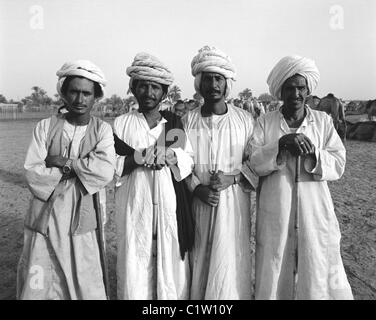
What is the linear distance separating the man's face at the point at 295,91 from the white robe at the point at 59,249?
1.50m

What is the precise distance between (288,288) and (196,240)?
2.77 feet

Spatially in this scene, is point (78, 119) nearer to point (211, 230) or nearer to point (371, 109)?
point (211, 230)

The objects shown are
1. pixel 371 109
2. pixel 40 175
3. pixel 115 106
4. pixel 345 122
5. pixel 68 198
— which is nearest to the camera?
pixel 40 175

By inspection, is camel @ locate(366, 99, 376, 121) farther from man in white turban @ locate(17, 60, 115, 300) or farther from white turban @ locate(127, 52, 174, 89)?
man in white turban @ locate(17, 60, 115, 300)

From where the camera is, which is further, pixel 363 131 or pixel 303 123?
pixel 363 131

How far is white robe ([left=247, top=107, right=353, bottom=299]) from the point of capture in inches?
102

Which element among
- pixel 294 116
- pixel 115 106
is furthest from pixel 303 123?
pixel 115 106

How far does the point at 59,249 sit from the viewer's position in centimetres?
245

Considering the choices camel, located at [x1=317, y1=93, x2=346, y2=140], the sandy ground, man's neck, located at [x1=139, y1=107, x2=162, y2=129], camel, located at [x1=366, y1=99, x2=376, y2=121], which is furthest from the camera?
camel, located at [x1=366, y1=99, x2=376, y2=121]

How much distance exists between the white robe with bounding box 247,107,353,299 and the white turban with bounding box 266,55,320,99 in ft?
1.01

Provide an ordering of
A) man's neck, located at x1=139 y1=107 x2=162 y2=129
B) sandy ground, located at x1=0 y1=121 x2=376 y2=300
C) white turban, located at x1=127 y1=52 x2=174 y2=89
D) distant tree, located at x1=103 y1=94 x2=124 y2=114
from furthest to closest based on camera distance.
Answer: distant tree, located at x1=103 y1=94 x2=124 y2=114 < sandy ground, located at x1=0 y1=121 x2=376 y2=300 < man's neck, located at x1=139 y1=107 x2=162 y2=129 < white turban, located at x1=127 y1=52 x2=174 y2=89

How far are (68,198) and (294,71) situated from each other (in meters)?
2.01

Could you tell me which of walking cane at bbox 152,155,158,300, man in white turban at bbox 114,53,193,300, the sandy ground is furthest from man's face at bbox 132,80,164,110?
the sandy ground

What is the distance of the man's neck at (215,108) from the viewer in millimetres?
2902
